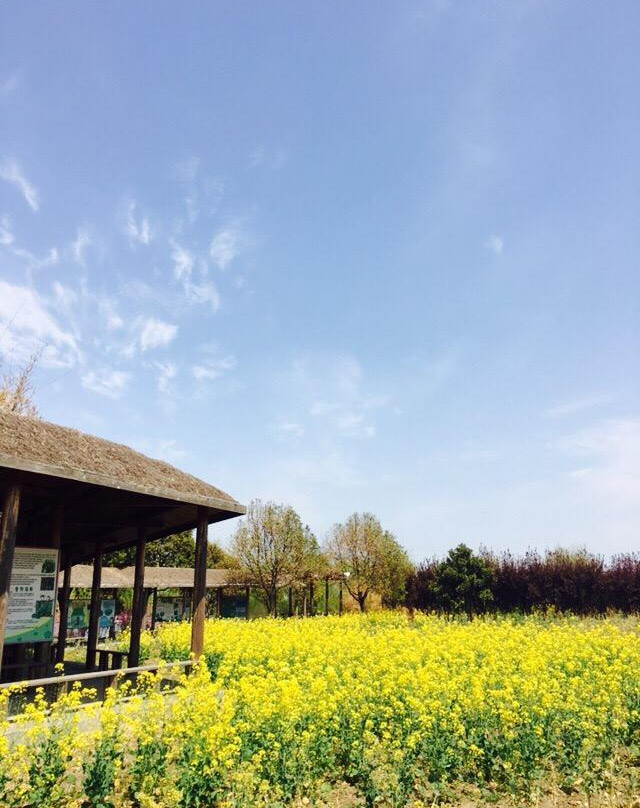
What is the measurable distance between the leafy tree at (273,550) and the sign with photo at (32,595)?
22.6 metres

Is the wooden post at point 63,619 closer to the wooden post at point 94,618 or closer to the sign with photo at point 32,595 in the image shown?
the wooden post at point 94,618

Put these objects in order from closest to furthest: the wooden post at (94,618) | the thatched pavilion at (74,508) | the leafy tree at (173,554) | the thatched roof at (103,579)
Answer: the thatched pavilion at (74,508)
the wooden post at (94,618)
the thatched roof at (103,579)
the leafy tree at (173,554)

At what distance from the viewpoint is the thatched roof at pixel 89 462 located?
28.1 feet

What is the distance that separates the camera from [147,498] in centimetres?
1188

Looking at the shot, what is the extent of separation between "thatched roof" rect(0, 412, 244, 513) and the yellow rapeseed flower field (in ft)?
8.93

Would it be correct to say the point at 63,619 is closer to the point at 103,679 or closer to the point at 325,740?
the point at 103,679

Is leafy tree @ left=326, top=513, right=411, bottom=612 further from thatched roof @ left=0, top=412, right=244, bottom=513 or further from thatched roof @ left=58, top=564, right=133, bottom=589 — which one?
thatched roof @ left=0, top=412, right=244, bottom=513

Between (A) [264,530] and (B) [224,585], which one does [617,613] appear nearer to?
(A) [264,530]

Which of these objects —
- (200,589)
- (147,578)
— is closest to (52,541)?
(200,589)

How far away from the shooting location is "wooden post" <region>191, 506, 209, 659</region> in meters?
11.4

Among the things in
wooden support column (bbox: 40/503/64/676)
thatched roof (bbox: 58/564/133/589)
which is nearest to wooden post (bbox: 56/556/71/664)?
wooden support column (bbox: 40/503/64/676)

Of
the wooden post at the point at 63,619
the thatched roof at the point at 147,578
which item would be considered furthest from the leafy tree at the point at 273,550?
the wooden post at the point at 63,619

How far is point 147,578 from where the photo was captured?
1213 inches

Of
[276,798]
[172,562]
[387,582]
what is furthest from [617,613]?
[172,562]
